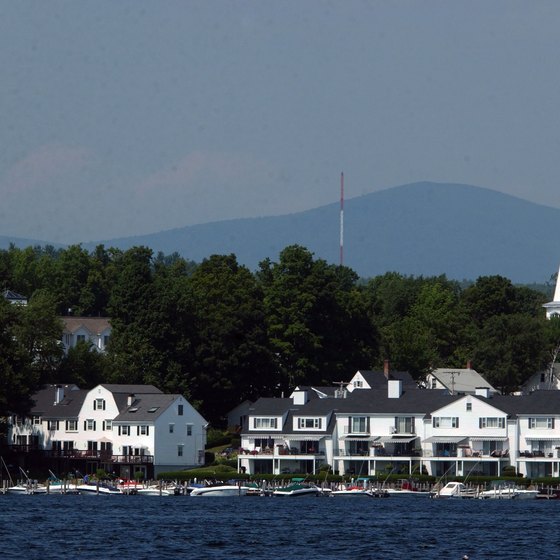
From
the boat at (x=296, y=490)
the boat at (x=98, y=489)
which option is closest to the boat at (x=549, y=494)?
the boat at (x=296, y=490)

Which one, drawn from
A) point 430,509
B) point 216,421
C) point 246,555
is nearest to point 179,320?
point 216,421

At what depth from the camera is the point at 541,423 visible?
13988cm

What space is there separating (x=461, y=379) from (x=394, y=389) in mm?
22126

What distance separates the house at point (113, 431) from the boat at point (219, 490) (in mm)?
14377

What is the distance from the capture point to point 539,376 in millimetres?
174125

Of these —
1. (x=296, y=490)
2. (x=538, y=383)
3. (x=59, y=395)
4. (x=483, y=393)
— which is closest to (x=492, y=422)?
(x=483, y=393)

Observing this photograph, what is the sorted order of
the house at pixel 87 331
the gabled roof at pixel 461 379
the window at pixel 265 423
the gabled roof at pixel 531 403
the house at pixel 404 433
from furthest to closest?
the house at pixel 87 331 < the gabled roof at pixel 461 379 < the window at pixel 265 423 < the gabled roof at pixel 531 403 < the house at pixel 404 433

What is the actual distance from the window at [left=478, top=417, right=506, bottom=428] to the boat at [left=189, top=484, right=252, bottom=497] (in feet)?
77.4

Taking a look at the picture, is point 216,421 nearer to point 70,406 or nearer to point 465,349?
point 70,406

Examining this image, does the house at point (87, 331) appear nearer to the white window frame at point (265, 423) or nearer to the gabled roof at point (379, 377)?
the gabled roof at point (379, 377)

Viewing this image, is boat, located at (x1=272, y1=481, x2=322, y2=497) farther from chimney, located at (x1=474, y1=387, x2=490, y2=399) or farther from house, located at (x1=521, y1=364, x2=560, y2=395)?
house, located at (x1=521, y1=364, x2=560, y2=395)

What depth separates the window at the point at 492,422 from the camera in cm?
14112

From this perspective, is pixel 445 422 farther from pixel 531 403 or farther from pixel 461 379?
pixel 461 379

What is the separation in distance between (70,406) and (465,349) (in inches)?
2113
